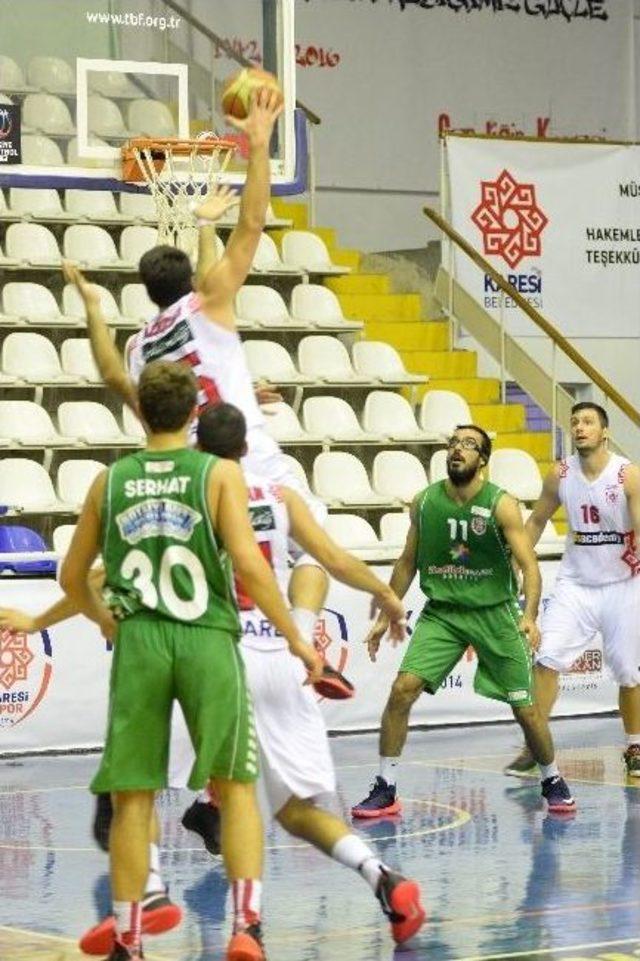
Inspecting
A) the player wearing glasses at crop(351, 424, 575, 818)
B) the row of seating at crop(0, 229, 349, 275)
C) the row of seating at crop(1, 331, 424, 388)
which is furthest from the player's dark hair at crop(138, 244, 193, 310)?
the row of seating at crop(0, 229, 349, 275)

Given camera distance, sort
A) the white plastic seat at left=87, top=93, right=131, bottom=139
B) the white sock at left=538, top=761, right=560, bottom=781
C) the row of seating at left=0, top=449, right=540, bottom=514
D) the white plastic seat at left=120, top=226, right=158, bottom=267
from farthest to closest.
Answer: the white plastic seat at left=120, top=226, right=158, bottom=267
the row of seating at left=0, top=449, right=540, bottom=514
the white plastic seat at left=87, top=93, right=131, bottom=139
the white sock at left=538, top=761, right=560, bottom=781

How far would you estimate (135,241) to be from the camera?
18062 millimetres

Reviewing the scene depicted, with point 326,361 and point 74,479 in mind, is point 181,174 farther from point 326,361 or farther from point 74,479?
point 326,361

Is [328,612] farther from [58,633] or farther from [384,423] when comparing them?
[384,423]

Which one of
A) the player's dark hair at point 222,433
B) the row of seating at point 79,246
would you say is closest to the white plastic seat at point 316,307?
the row of seating at point 79,246

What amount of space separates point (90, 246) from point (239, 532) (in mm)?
11922

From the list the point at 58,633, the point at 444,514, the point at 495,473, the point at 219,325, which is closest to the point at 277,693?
the point at 219,325

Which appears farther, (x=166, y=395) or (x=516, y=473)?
(x=516, y=473)

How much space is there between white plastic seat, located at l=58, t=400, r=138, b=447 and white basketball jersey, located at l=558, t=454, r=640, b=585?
523 cm

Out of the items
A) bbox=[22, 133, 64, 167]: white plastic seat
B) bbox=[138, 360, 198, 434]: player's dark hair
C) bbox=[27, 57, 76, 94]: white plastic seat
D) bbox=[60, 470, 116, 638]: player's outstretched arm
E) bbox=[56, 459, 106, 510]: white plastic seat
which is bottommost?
bbox=[56, 459, 106, 510]: white plastic seat

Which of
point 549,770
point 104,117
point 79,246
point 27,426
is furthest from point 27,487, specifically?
point 549,770

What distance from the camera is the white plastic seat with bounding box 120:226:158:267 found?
18.0m

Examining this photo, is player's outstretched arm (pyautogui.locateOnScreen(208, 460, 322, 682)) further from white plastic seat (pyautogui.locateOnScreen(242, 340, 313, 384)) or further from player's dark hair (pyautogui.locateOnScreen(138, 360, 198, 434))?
white plastic seat (pyautogui.locateOnScreen(242, 340, 313, 384))

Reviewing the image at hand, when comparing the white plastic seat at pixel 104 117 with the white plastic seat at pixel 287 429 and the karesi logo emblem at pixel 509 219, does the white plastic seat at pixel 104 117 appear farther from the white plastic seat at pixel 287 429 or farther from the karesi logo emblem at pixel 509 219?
the karesi logo emblem at pixel 509 219
